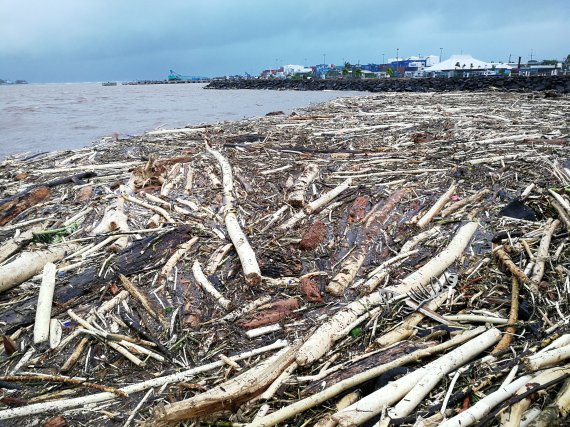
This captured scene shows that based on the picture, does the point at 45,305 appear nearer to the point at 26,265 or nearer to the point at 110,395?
the point at 26,265

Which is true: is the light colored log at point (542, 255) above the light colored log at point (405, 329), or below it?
above

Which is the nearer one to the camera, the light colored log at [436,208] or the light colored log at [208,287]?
the light colored log at [208,287]

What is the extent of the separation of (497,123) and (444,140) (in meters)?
3.82

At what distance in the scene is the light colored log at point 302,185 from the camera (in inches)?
237

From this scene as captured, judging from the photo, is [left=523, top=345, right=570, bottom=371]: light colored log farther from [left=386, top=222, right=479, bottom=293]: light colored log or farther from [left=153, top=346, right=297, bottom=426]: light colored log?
[left=153, top=346, right=297, bottom=426]: light colored log

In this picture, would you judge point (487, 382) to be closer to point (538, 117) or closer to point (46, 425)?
point (46, 425)

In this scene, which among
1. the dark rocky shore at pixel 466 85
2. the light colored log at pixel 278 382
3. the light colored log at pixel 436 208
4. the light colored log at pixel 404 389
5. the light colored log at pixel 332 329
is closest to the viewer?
the light colored log at pixel 404 389

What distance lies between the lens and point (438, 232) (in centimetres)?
507

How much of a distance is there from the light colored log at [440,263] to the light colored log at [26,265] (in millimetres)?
3882

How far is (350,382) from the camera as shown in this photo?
9.73 feet

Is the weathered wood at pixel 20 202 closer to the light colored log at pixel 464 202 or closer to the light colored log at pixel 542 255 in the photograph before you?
the light colored log at pixel 464 202

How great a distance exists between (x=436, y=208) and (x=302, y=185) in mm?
2078

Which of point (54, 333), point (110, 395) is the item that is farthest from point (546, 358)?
point (54, 333)

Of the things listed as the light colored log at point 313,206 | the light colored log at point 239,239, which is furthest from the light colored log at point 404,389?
the light colored log at point 313,206
